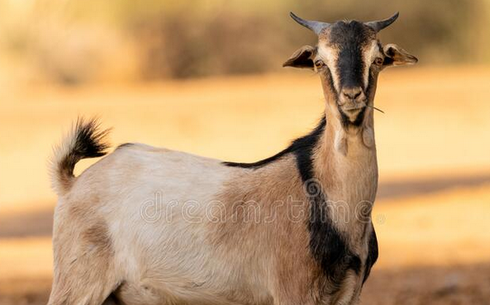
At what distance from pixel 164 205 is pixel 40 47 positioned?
24.5 meters

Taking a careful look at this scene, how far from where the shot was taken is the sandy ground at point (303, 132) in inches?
418

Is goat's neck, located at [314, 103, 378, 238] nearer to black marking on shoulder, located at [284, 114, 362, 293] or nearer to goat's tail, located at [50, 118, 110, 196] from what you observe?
black marking on shoulder, located at [284, 114, 362, 293]

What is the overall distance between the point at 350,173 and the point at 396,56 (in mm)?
774

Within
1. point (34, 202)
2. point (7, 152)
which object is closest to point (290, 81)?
point (7, 152)

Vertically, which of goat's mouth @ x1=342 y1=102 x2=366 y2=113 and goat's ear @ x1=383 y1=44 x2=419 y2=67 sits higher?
goat's ear @ x1=383 y1=44 x2=419 y2=67

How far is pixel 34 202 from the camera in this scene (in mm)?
16078

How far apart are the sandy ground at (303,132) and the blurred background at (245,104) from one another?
35 millimetres

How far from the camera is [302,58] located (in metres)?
6.07

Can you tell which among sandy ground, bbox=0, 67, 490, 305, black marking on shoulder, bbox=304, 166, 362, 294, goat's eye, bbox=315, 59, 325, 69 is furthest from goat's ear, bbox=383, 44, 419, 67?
sandy ground, bbox=0, 67, 490, 305

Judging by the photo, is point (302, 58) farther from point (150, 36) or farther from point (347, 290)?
point (150, 36)

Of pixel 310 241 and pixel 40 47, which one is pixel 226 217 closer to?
pixel 310 241

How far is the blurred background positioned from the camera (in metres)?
11.9

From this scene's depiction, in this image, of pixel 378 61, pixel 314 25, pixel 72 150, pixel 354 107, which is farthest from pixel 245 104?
pixel 354 107

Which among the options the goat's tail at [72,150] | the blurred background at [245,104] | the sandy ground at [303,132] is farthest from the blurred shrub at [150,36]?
the goat's tail at [72,150]
